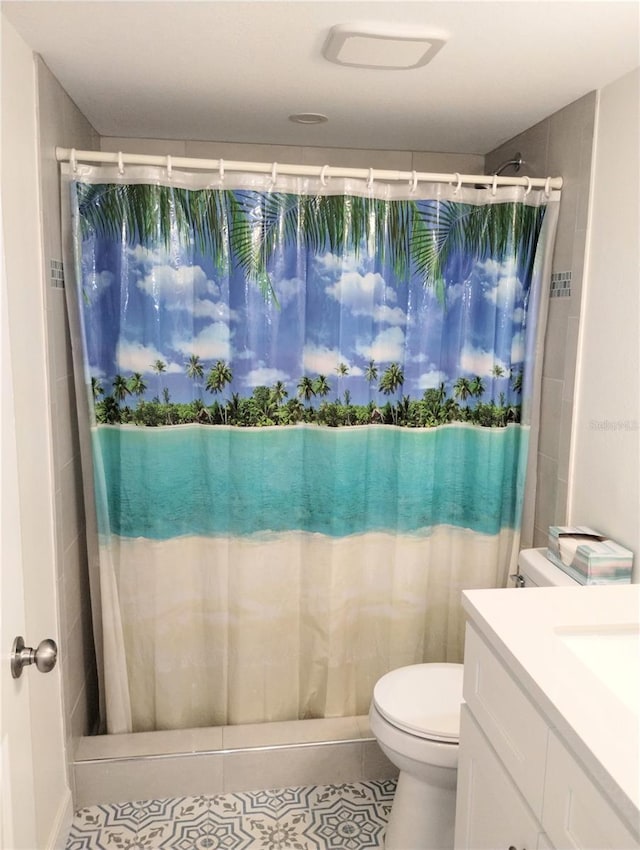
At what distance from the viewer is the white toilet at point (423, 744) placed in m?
1.84

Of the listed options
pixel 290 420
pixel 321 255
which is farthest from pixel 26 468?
pixel 321 255

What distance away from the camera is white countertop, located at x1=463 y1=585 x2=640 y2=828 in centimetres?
103

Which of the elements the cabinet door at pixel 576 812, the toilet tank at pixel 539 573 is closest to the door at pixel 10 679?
the cabinet door at pixel 576 812

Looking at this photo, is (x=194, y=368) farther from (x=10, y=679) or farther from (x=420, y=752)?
(x=420, y=752)

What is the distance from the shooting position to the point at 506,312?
7.60 ft

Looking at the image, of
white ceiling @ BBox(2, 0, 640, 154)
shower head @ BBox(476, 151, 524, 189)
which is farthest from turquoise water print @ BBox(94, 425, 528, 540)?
white ceiling @ BBox(2, 0, 640, 154)

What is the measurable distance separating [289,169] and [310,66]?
33cm

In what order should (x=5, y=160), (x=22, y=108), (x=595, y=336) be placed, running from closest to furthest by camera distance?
(x=5, y=160), (x=22, y=108), (x=595, y=336)

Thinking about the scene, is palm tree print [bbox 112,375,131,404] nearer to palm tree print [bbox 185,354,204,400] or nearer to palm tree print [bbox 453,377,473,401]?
palm tree print [bbox 185,354,204,400]

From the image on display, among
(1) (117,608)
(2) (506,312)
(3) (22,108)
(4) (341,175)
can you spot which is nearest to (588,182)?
(2) (506,312)

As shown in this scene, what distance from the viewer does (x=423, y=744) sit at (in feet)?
6.04

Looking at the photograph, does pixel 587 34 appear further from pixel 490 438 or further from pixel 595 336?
pixel 490 438

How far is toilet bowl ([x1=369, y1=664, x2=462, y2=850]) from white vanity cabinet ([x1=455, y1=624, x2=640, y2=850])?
0.77ft

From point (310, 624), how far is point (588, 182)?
5.55ft
